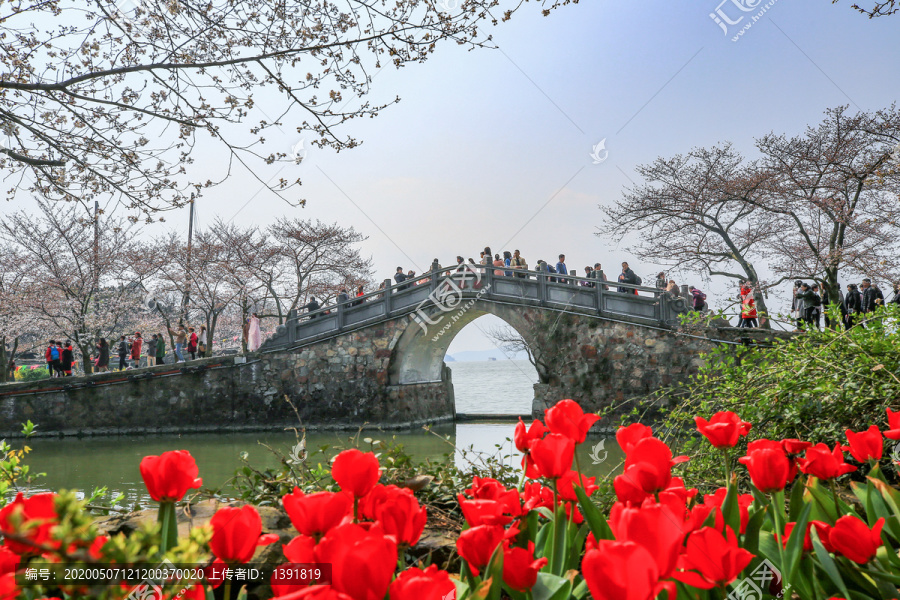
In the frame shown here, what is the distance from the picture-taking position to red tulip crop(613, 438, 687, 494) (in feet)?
3.50

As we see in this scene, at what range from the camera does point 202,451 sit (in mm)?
13648

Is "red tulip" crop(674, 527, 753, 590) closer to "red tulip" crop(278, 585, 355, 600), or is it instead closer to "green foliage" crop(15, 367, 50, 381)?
"red tulip" crop(278, 585, 355, 600)

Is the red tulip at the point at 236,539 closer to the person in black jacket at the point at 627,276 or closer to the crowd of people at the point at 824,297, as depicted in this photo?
the crowd of people at the point at 824,297

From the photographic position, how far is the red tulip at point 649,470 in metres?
1.07

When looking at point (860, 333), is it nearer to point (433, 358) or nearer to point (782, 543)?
point (782, 543)

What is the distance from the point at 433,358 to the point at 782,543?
58.5ft

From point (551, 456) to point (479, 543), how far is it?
256mm

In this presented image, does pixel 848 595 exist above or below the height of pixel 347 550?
below

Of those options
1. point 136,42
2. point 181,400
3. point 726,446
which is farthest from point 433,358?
point 726,446

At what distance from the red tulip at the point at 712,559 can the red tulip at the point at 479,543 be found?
274mm

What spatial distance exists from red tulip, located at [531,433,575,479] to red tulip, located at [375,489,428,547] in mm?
264

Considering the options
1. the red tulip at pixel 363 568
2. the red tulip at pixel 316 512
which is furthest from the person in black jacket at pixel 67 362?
the red tulip at pixel 363 568

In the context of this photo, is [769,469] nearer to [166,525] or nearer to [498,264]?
[166,525]

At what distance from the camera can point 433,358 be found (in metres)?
18.9
